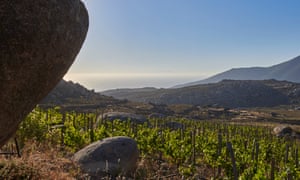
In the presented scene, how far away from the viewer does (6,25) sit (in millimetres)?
5734

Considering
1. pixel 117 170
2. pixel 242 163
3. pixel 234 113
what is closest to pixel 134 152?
pixel 117 170

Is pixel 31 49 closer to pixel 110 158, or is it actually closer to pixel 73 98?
pixel 110 158

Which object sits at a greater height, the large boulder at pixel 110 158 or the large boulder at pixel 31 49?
the large boulder at pixel 31 49

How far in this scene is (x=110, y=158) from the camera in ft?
50.9

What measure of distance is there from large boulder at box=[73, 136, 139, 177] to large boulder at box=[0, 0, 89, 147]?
807 centimetres

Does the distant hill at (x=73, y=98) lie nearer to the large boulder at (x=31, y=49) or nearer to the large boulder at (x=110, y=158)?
the large boulder at (x=110, y=158)

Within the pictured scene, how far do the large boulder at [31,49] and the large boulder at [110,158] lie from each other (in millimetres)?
8069

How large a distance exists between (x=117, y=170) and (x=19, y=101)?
929 centimetres

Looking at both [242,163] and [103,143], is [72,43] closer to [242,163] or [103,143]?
[103,143]

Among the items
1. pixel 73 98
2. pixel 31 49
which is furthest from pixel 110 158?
pixel 73 98

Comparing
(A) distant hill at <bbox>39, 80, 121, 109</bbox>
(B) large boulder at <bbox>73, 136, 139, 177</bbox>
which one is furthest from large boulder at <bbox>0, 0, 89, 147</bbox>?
(A) distant hill at <bbox>39, 80, 121, 109</bbox>

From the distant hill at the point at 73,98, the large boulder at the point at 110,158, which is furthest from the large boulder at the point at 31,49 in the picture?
the distant hill at the point at 73,98

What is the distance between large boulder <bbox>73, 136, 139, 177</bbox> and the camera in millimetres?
14742

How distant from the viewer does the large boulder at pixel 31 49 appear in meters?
5.84
